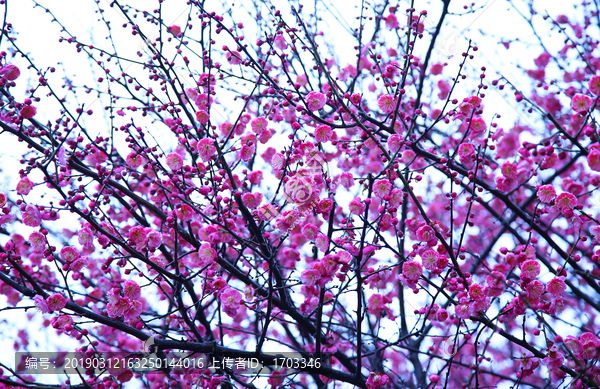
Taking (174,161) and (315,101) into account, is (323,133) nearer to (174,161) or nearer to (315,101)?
(315,101)


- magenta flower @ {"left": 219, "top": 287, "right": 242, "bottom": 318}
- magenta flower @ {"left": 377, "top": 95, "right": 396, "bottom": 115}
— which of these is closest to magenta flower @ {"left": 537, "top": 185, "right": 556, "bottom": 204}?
magenta flower @ {"left": 377, "top": 95, "right": 396, "bottom": 115}

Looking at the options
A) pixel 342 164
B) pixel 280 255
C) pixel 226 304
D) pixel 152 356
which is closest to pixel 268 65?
pixel 342 164

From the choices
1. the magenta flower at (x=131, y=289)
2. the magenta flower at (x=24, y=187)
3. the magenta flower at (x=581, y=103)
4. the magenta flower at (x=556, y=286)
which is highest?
the magenta flower at (x=581, y=103)

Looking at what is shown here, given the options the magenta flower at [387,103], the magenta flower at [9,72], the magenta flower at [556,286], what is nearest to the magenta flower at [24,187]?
the magenta flower at [9,72]

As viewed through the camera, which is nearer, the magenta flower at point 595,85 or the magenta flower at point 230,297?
the magenta flower at point 230,297

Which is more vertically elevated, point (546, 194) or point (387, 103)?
point (387, 103)

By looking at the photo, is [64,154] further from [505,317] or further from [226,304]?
[505,317]

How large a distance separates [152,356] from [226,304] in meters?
0.59

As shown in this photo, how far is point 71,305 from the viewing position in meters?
2.85
